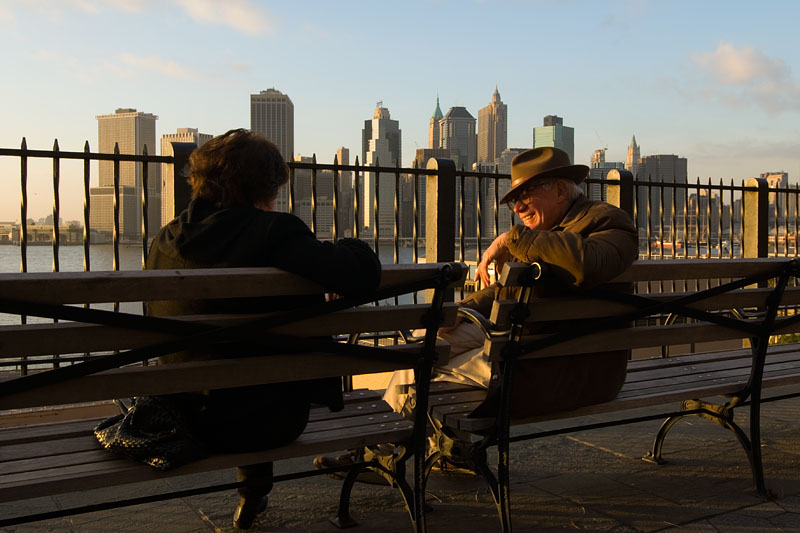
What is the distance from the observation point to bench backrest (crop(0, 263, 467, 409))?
191cm

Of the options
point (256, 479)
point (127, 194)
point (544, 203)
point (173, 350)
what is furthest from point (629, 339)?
point (127, 194)

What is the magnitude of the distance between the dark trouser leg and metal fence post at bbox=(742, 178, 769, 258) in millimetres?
7219

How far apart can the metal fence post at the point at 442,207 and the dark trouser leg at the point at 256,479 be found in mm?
3126

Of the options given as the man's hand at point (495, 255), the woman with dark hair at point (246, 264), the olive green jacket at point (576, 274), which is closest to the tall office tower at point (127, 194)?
the man's hand at point (495, 255)

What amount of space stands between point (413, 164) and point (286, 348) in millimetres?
3890

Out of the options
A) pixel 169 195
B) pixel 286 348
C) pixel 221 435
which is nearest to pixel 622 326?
pixel 286 348

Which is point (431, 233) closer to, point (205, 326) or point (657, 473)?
point (657, 473)

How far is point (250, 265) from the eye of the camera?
2344mm

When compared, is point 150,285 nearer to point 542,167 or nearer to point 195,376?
point 195,376

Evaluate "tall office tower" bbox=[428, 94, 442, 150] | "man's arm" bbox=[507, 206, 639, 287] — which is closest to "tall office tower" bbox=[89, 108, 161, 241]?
"man's arm" bbox=[507, 206, 639, 287]

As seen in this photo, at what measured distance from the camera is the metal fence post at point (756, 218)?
8.41 metres

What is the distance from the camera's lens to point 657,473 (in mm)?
3539

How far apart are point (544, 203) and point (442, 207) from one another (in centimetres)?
255

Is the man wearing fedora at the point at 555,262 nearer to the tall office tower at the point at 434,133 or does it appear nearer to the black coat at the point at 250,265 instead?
the black coat at the point at 250,265
